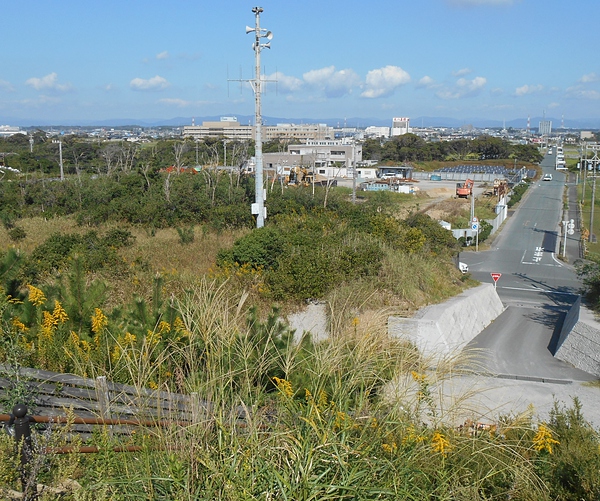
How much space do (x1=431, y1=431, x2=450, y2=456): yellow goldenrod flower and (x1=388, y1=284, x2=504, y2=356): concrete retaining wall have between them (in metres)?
5.76

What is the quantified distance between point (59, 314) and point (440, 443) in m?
3.56

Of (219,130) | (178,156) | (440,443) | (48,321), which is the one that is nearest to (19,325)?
(48,321)

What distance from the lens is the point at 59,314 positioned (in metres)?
5.27

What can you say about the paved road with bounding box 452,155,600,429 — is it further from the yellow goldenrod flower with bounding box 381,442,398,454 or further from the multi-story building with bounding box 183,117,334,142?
the multi-story building with bounding box 183,117,334,142

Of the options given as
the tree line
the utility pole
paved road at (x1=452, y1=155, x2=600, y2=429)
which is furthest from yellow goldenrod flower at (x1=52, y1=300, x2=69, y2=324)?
the tree line

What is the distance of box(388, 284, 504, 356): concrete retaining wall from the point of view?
10.7m

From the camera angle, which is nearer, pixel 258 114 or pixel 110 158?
pixel 258 114

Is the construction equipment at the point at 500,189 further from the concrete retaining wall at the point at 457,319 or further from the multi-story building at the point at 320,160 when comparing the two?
the concrete retaining wall at the point at 457,319

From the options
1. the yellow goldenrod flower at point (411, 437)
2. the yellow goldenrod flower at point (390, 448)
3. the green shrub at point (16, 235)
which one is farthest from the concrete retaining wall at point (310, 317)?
the green shrub at point (16, 235)

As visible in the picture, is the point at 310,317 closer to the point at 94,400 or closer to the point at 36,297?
the point at 36,297

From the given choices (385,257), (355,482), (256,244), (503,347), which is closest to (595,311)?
(503,347)

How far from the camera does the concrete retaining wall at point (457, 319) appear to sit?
423 inches

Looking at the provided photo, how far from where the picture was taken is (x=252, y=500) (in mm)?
2795

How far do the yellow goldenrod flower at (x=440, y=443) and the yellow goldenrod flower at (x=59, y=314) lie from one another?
3448 millimetres
